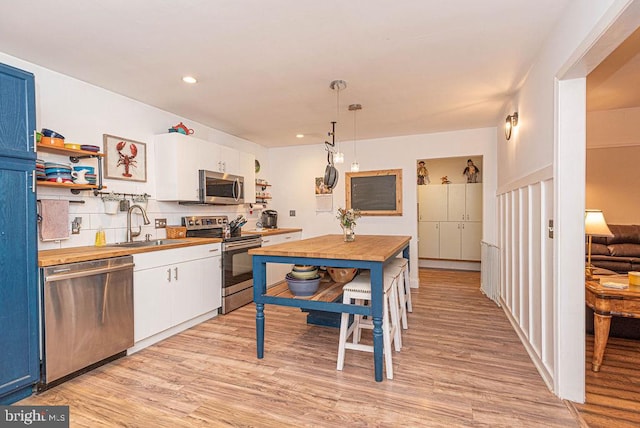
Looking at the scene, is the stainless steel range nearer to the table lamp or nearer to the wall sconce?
the wall sconce

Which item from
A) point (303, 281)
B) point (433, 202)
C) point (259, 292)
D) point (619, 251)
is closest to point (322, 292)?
point (303, 281)

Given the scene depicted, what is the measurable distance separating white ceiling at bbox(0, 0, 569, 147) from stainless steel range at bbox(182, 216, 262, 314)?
1414 mm

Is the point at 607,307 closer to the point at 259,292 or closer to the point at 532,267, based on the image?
the point at 532,267

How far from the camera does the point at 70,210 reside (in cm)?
273

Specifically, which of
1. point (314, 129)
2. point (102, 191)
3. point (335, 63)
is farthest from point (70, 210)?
point (314, 129)

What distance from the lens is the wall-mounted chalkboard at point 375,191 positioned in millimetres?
5113

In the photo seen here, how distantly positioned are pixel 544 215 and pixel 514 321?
1426 millimetres

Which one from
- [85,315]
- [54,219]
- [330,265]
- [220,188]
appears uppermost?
[220,188]

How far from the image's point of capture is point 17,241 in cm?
202

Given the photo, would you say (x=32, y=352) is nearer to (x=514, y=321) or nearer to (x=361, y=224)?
(x=514, y=321)

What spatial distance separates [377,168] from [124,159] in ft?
11.5

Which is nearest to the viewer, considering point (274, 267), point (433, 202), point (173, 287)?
point (173, 287)

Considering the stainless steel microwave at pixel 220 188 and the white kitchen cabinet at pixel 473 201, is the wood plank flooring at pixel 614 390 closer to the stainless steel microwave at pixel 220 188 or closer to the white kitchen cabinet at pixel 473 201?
the stainless steel microwave at pixel 220 188

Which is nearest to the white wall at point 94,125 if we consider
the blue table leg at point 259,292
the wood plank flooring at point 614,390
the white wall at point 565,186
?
the blue table leg at point 259,292
